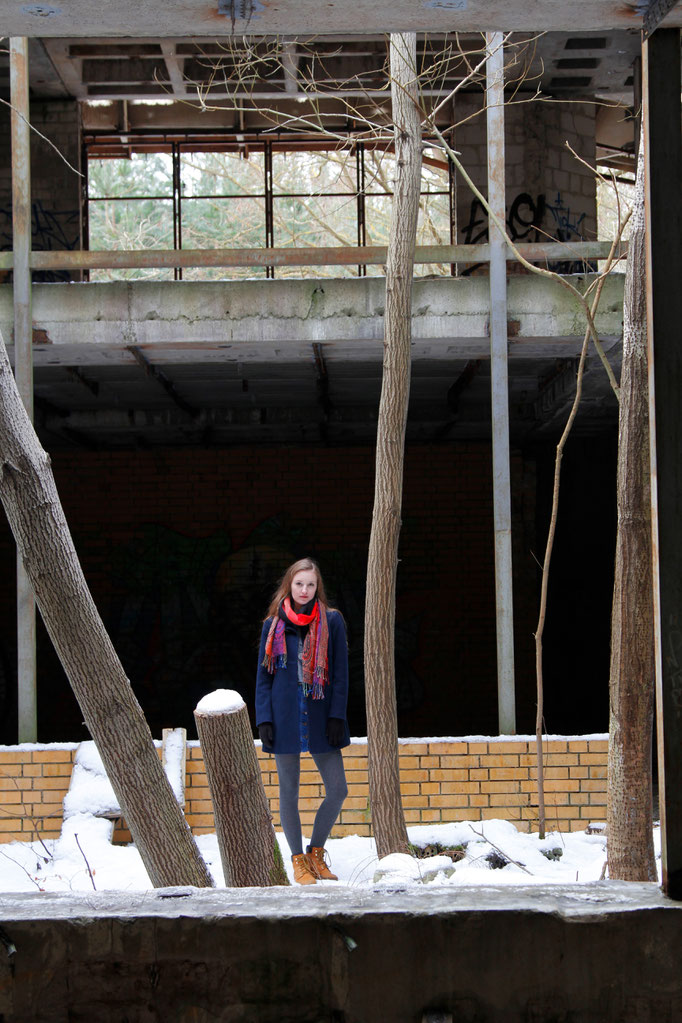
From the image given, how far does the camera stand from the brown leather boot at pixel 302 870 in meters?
4.71

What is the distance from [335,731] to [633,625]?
155 cm

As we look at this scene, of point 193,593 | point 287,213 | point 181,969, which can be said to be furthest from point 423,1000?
point 287,213

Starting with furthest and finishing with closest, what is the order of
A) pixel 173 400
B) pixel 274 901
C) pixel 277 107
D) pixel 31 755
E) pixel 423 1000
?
pixel 277 107, pixel 173 400, pixel 31 755, pixel 274 901, pixel 423 1000

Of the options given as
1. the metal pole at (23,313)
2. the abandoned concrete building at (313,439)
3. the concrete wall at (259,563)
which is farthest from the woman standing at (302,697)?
the concrete wall at (259,563)

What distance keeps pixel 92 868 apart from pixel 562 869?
2.65m

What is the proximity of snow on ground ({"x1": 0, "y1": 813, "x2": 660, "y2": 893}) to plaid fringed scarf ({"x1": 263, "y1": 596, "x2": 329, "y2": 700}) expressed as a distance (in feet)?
3.67

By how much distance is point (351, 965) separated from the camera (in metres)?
2.17

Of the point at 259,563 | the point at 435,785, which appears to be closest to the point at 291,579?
the point at 435,785

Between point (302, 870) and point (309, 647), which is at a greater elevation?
point (309, 647)

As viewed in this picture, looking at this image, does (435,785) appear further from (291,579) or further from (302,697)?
(291,579)

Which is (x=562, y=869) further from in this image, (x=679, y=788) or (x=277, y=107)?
(x=277, y=107)

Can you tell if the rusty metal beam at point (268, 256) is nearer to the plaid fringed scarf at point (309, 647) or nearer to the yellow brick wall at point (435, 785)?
the plaid fringed scarf at point (309, 647)

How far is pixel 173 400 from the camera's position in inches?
390

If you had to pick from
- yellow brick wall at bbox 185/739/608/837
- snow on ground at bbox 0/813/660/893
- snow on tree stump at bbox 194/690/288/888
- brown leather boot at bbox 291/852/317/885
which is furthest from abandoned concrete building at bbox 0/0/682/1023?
brown leather boot at bbox 291/852/317/885
